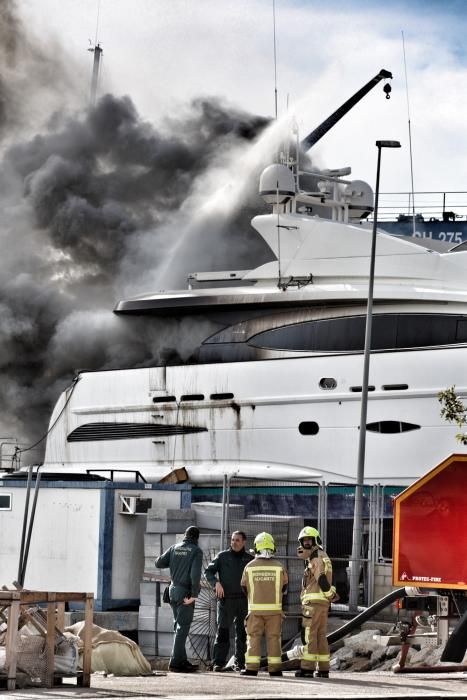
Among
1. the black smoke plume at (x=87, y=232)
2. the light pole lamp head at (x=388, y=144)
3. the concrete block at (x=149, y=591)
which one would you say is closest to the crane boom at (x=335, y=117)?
the black smoke plume at (x=87, y=232)

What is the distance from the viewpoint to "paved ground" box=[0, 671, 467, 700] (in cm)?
1056

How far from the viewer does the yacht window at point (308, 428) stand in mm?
27828

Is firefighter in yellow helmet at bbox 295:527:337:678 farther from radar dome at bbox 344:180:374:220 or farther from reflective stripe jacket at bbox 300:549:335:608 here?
radar dome at bbox 344:180:374:220

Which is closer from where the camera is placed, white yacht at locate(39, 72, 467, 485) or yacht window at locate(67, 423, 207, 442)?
white yacht at locate(39, 72, 467, 485)

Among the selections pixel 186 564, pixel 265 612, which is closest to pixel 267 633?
pixel 265 612

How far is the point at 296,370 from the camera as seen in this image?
28.2m

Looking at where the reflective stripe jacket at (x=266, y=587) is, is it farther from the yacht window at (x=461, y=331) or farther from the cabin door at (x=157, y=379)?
the cabin door at (x=157, y=379)

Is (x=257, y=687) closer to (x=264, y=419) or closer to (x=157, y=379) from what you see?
(x=264, y=419)

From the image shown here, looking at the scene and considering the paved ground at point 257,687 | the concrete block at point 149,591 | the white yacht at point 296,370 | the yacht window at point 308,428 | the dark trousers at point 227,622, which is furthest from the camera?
the yacht window at point 308,428

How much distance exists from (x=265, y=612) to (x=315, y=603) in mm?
462

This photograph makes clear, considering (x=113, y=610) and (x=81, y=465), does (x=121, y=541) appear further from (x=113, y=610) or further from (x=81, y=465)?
(x=81, y=465)

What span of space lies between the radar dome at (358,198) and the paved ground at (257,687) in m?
19.2

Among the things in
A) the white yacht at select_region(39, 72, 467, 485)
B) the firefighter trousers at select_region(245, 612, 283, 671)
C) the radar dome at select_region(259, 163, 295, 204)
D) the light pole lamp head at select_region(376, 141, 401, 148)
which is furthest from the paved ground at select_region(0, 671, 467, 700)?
the radar dome at select_region(259, 163, 295, 204)

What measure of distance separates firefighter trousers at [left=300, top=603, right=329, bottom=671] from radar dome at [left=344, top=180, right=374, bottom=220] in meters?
19.5
